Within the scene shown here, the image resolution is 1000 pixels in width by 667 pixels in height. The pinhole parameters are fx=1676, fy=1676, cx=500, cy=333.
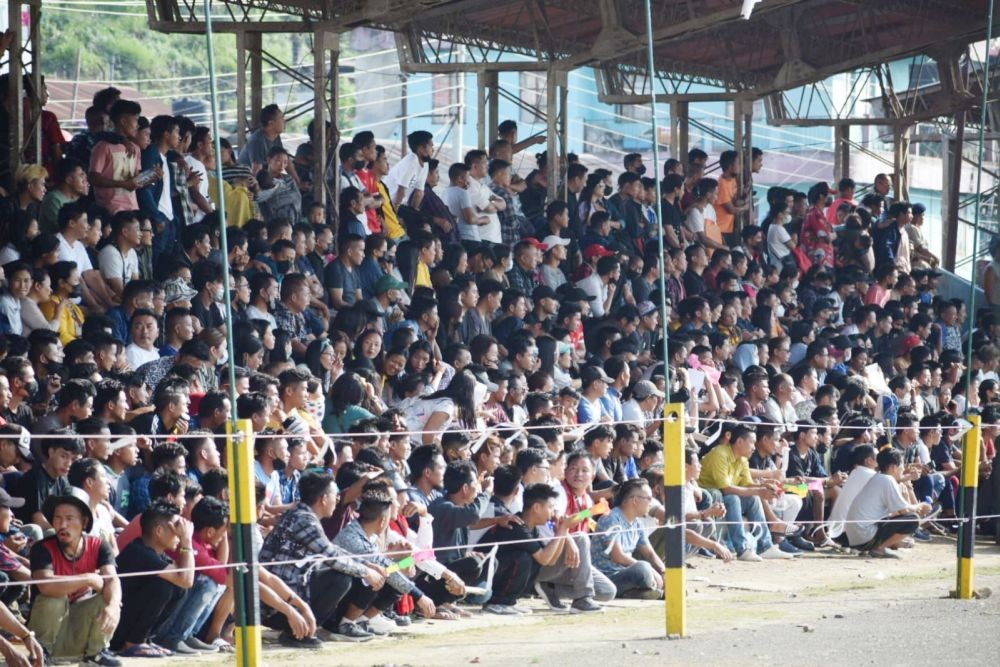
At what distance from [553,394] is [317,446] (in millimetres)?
2954

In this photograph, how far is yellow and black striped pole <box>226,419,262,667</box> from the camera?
22.6ft

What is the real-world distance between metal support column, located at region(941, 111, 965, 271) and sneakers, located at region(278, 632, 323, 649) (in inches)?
723

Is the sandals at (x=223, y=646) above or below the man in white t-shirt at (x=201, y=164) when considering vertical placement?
below

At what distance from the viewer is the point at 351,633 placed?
9.33 meters

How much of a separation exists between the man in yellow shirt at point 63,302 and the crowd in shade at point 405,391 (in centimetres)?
3

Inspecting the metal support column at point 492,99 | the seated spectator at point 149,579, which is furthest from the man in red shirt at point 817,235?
the seated spectator at point 149,579

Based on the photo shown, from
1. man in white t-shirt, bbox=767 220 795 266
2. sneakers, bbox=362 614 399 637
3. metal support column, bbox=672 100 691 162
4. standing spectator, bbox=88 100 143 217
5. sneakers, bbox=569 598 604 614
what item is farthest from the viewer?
metal support column, bbox=672 100 691 162

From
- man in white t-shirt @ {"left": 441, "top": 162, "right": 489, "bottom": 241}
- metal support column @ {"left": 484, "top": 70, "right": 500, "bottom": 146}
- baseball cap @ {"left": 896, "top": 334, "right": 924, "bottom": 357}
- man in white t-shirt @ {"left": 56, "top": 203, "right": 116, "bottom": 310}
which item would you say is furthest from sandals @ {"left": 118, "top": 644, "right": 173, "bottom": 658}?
baseball cap @ {"left": 896, "top": 334, "right": 924, "bottom": 357}

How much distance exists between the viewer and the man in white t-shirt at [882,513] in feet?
47.8

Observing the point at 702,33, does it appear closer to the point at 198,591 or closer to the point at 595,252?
the point at 595,252

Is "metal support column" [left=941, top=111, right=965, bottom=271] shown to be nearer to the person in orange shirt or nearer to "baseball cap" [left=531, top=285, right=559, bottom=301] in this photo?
the person in orange shirt

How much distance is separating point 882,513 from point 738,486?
Answer: 163 centimetres

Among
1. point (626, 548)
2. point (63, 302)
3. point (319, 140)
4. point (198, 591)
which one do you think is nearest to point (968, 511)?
A: point (626, 548)

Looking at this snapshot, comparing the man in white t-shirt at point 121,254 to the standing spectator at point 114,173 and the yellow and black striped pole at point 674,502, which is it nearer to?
the standing spectator at point 114,173
